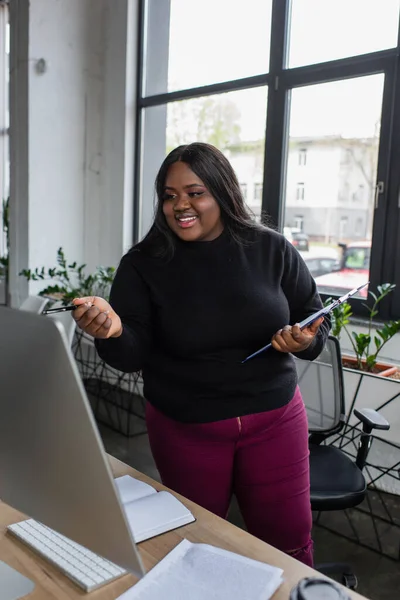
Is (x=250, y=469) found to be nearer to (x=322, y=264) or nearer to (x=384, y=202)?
(x=384, y=202)

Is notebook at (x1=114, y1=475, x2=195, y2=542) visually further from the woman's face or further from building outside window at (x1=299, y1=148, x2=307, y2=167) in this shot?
building outside window at (x1=299, y1=148, x2=307, y2=167)

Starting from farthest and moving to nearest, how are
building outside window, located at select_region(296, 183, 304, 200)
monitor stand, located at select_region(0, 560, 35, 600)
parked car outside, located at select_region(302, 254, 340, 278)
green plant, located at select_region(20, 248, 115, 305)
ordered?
green plant, located at select_region(20, 248, 115, 305)
building outside window, located at select_region(296, 183, 304, 200)
parked car outside, located at select_region(302, 254, 340, 278)
monitor stand, located at select_region(0, 560, 35, 600)

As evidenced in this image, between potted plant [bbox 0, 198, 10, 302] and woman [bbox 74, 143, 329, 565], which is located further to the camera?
potted plant [bbox 0, 198, 10, 302]

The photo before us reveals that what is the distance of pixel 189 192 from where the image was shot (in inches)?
54.9

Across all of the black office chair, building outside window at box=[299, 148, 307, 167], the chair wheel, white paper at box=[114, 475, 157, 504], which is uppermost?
building outside window at box=[299, 148, 307, 167]

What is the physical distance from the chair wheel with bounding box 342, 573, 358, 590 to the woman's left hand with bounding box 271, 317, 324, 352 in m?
0.89

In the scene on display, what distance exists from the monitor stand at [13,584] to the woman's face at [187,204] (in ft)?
Answer: 2.72

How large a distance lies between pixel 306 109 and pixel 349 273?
947 mm

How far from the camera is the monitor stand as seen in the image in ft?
2.74

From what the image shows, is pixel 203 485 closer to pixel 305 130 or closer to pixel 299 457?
pixel 299 457

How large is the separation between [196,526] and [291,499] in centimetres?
41

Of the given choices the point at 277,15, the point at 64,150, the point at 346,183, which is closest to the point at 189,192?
the point at 346,183

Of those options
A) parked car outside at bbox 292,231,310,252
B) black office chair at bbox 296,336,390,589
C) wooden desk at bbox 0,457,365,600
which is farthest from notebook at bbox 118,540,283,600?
parked car outside at bbox 292,231,310,252

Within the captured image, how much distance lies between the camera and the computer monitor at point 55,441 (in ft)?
1.98
